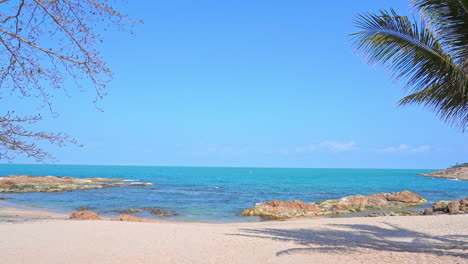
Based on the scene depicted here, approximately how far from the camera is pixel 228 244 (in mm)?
11406

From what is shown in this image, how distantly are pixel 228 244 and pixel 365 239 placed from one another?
4614 mm

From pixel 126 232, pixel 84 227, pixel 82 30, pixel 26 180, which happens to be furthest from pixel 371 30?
pixel 26 180

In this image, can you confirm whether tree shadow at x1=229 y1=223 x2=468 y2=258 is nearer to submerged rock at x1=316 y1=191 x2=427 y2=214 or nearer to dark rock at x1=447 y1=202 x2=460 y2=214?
dark rock at x1=447 y1=202 x2=460 y2=214

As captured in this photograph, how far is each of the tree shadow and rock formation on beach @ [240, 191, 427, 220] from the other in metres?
9.20

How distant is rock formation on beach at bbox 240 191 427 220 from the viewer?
25625mm

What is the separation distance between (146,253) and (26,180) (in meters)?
53.9

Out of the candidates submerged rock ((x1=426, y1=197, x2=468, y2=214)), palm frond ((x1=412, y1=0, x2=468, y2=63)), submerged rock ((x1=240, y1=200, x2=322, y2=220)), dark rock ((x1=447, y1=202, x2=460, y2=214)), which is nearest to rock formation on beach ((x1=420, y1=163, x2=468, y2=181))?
submerged rock ((x1=426, y1=197, x2=468, y2=214))

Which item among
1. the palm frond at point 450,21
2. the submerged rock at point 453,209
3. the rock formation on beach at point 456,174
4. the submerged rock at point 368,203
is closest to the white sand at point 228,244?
the palm frond at point 450,21

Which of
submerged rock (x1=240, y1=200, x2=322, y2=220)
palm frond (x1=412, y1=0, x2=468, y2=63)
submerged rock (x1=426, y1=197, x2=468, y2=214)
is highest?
palm frond (x1=412, y1=0, x2=468, y2=63)

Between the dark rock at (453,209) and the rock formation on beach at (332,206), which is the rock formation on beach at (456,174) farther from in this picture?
the dark rock at (453,209)

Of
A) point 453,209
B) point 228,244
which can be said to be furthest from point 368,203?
point 228,244

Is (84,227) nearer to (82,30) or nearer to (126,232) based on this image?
(126,232)

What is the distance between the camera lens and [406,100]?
9.55 m

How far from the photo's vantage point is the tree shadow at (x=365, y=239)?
1026 cm
